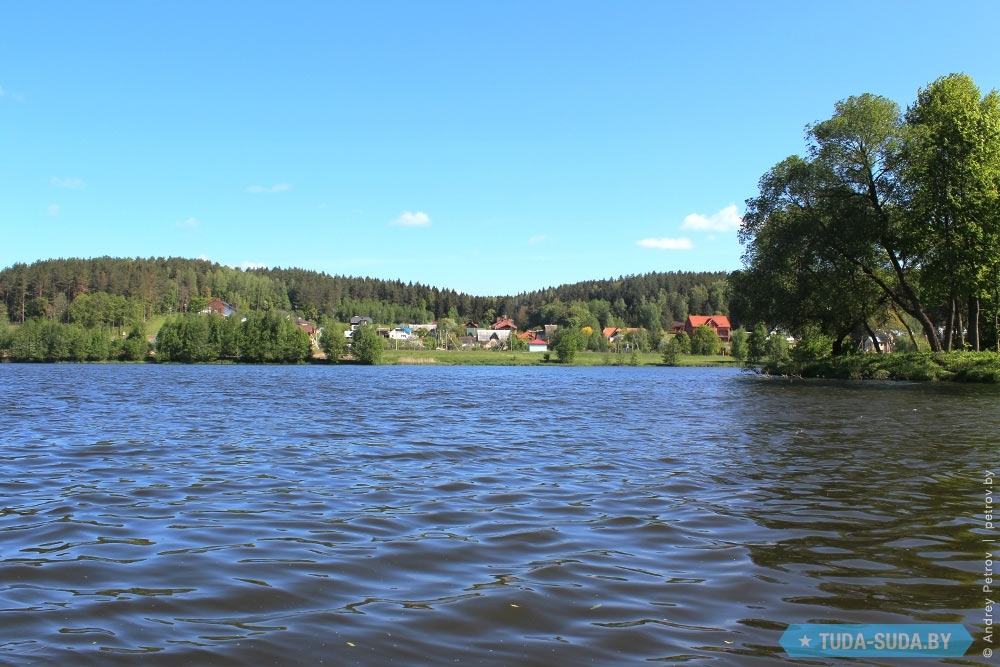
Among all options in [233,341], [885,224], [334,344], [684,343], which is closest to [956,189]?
[885,224]

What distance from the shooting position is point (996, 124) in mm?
38094

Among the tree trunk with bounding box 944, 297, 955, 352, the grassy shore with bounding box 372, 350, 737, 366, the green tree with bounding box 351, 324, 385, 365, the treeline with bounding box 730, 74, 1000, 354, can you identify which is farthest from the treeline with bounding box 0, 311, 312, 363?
the tree trunk with bounding box 944, 297, 955, 352

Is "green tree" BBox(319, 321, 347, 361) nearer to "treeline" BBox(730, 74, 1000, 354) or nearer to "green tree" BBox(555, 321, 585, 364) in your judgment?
"green tree" BBox(555, 321, 585, 364)

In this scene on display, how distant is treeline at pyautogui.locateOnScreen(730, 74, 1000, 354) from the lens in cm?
3859

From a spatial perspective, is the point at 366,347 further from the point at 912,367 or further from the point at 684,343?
the point at 912,367

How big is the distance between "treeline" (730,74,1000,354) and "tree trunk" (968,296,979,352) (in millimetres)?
127

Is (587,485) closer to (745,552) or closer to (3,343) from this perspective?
(745,552)

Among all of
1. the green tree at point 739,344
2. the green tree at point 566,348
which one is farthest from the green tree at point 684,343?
the green tree at point 566,348

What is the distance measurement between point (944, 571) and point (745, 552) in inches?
70.1

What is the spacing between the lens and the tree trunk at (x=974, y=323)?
43725 mm

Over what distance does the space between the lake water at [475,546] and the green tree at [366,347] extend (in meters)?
102

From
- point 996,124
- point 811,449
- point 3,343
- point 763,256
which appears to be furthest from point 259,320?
point 811,449

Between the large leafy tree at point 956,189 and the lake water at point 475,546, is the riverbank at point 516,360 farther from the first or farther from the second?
the lake water at point 475,546

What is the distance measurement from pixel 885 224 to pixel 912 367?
29.4 ft
